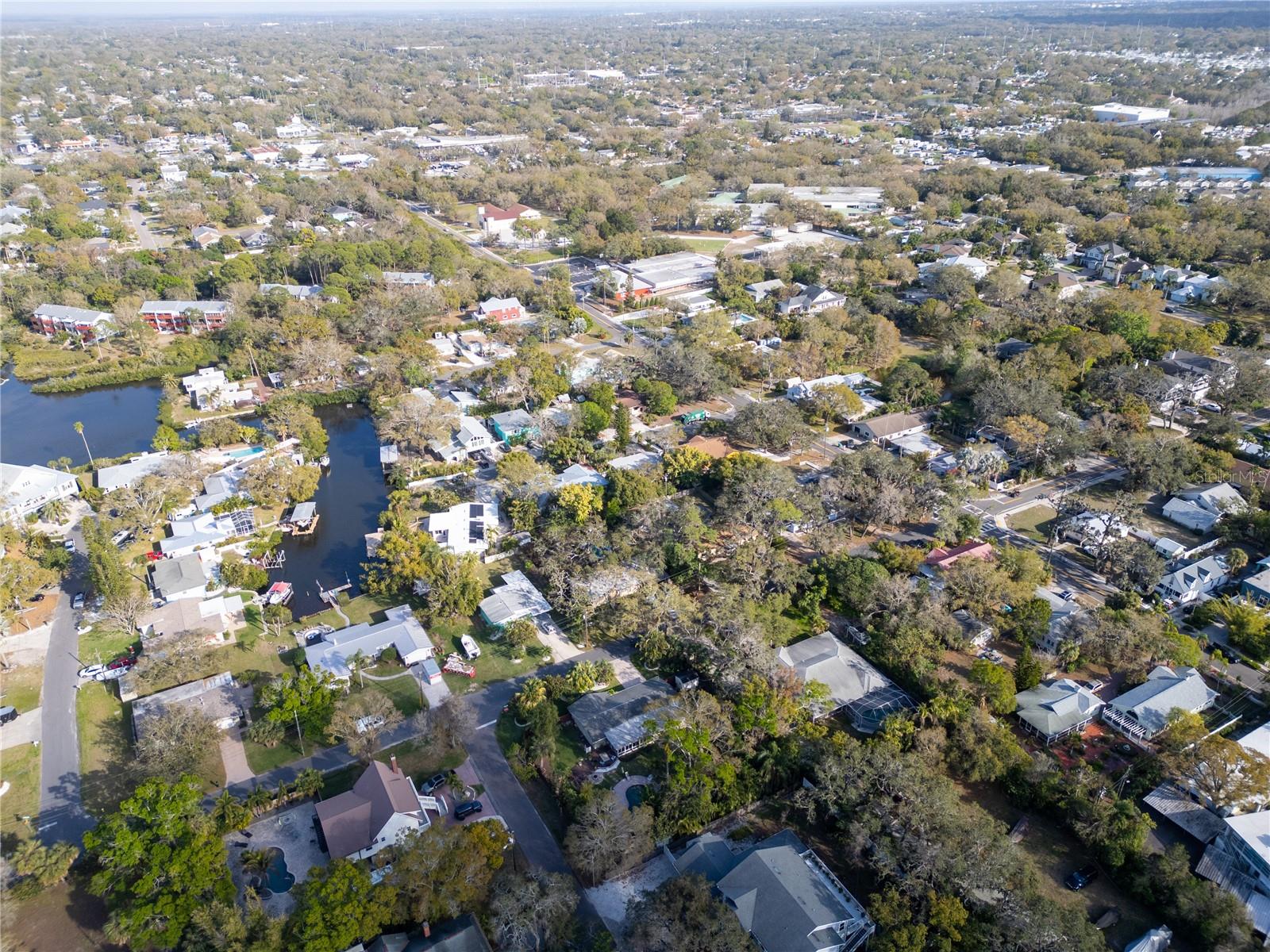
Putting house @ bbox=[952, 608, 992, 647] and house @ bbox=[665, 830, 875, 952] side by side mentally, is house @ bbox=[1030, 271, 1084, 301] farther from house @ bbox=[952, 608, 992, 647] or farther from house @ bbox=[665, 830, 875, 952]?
house @ bbox=[665, 830, 875, 952]

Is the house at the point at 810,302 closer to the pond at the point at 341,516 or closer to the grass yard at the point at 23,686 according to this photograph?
the pond at the point at 341,516

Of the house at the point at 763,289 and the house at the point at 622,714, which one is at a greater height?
the house at the point at 763,289

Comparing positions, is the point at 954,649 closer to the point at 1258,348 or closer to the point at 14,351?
the point at 1258,348

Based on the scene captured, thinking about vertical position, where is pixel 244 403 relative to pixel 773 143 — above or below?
below

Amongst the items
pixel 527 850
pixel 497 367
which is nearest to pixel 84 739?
pixel 527 850

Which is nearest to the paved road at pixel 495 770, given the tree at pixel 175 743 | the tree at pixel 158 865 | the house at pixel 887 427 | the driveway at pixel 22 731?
the tree at pixel 175 743

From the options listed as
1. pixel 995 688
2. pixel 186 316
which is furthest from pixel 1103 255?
pixel 186 316
